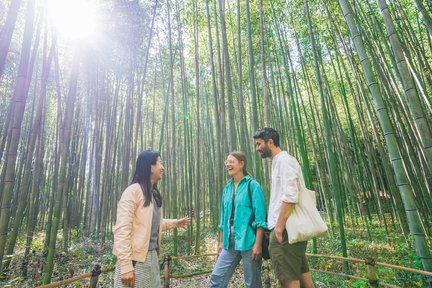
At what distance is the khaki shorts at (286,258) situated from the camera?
142 cm

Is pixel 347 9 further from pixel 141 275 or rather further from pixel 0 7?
pixel 0 7

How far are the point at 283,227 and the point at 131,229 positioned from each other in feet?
2.58

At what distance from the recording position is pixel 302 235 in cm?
139

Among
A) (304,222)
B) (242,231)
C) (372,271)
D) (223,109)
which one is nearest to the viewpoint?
(304,222)

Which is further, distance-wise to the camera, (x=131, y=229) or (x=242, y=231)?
(x=242, y=231)

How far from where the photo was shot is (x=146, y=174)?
1433 mm

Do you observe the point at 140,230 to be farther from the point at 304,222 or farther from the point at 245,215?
the point at 304,222

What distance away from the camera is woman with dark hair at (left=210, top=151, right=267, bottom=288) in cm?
162

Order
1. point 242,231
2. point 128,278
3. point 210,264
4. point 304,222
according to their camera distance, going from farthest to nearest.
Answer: point 210,264 < point 242,231 < point 304,222 < point 128,278

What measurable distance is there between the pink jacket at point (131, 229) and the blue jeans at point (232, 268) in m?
0.59

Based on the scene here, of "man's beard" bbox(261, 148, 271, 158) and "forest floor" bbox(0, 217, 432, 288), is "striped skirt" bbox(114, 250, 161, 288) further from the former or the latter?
"forest floor" bbox(0, 217, 432, 288)

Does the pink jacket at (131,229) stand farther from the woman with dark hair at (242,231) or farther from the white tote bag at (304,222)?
the white tote bag at (304,222)

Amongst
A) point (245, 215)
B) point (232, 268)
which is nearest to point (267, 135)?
point (245, 215)

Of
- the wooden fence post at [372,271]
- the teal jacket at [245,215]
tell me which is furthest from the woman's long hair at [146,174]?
the wooden fence post at [372,271]
